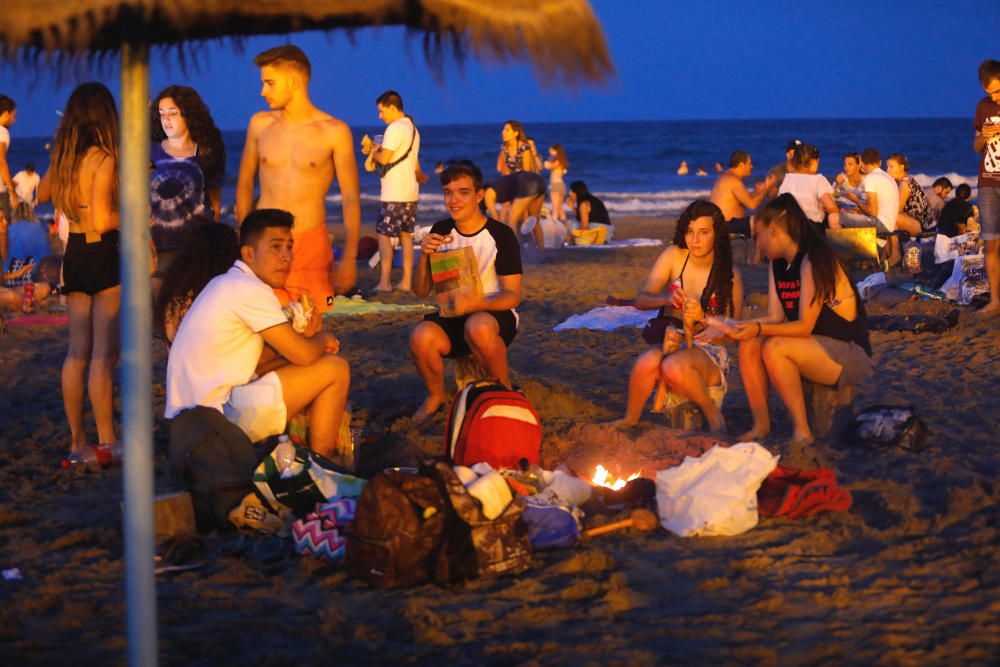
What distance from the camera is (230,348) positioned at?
4.76 metres

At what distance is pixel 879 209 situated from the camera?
12523 millimetres

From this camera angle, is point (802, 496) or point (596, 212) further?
point (596, 212)

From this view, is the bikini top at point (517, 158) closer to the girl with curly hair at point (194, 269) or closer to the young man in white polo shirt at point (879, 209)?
the young man in white polo shirt at point (879, 209)

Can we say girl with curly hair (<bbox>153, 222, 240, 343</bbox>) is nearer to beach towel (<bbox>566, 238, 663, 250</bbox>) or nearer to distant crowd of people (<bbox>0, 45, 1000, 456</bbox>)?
distant crowd of people (<bbox>0, 45, 1000, 456</bbox>)

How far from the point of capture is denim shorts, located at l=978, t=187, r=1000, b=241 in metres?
8.77

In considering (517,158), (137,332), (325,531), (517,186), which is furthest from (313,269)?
(517,158)

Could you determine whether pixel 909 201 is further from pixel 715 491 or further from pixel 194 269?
pixel 194 269

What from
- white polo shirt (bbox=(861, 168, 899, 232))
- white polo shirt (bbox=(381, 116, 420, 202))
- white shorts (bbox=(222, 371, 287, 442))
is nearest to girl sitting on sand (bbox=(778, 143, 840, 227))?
white polo shirt (bbox=(861, 168, 899, 232))

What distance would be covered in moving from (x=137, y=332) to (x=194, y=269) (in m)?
2.91

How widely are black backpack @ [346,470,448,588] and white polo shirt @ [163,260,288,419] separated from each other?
1128 mm

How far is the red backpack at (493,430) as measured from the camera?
5035mm

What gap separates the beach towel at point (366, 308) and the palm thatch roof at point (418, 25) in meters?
7.48

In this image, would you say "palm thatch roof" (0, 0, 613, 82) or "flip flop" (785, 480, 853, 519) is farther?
"flip flop" (785, 480, 853, 519)

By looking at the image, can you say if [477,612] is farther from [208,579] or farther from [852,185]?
[852,185]
